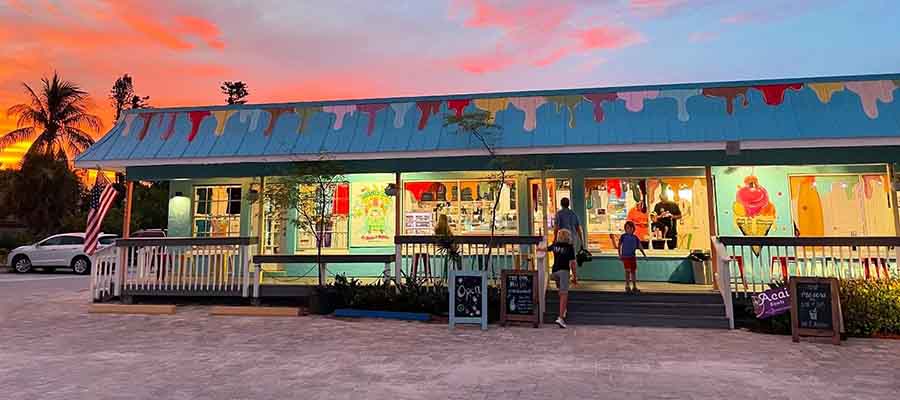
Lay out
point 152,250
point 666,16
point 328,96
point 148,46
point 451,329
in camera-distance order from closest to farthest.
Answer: point 451,329, point 152,250, point 666,16, point 148,46, point 328,96

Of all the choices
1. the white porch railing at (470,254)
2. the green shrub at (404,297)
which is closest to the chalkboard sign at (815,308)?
the white porch railing at (470,254)

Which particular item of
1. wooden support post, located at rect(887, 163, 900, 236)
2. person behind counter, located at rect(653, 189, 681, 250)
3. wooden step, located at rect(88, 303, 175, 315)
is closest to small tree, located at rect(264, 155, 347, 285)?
wooden step, located at rect(88, 303, 175, 315)

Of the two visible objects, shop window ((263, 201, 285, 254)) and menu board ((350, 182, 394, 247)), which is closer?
menu board ((350, 182, 394, 247))

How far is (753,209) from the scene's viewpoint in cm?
970

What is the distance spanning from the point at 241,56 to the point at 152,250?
23.6ft

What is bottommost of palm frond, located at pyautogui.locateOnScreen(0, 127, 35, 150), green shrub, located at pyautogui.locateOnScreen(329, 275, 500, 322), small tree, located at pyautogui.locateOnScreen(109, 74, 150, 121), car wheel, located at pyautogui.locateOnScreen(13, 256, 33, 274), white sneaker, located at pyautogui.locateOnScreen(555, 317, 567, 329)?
white sneaker, located at pyautogui.locateOnScreen(555, 317, 567, 329)

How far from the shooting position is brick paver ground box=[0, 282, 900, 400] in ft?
13.8

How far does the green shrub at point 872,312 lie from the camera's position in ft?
21.7

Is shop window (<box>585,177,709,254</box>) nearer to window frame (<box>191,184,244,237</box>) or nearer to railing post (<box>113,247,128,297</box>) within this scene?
window frame (<box>191,184,244,237</box>)

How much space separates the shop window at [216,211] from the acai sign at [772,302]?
1039 centimetres

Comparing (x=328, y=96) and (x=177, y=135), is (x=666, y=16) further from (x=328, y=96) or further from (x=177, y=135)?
(x=177, y=135)

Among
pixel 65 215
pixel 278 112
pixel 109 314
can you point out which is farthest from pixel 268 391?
pixel 65 215

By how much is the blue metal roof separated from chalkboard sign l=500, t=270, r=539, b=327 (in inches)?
98.6

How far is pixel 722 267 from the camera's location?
7367 millimetres
